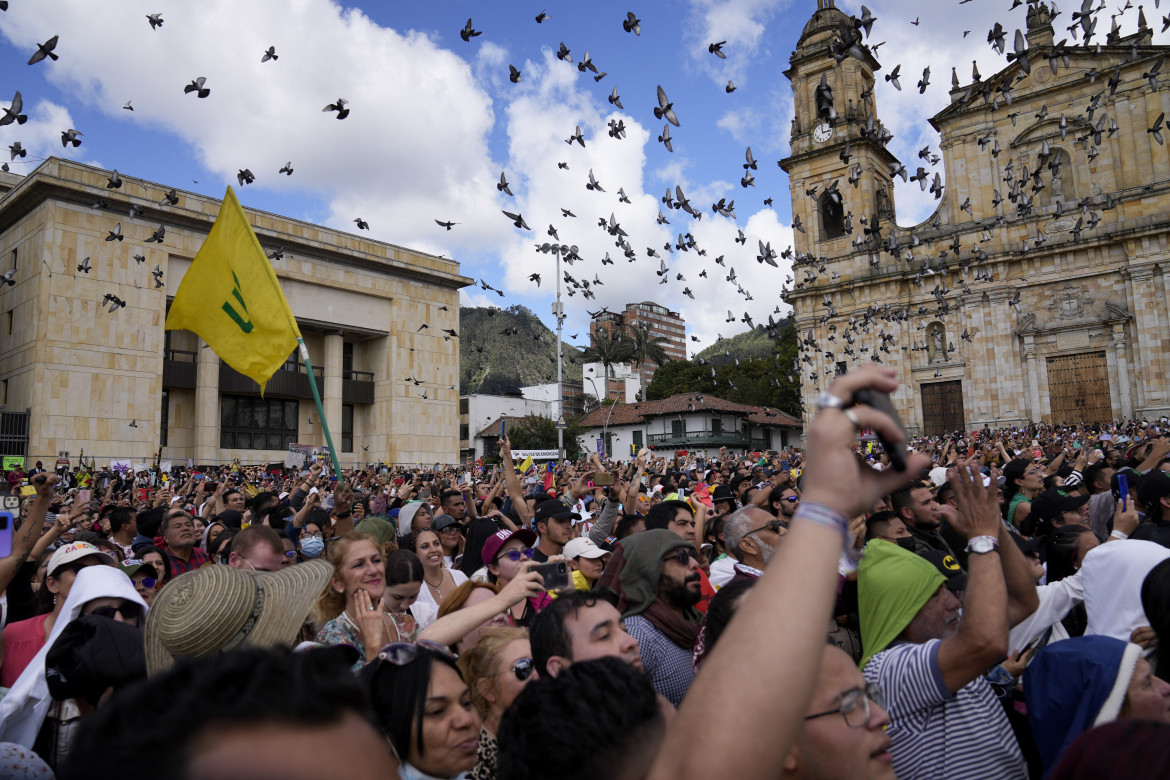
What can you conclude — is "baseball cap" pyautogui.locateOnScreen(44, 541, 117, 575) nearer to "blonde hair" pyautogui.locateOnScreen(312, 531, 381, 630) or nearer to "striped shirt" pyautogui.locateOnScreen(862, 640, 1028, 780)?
"blonde hair" pyautogui.locateOnScreen(312, 531, 381, 630)

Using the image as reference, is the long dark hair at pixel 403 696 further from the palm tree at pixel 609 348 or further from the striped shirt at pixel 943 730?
the palm tree at pixel 609 348

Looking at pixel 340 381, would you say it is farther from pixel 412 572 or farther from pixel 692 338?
pixel 412 572

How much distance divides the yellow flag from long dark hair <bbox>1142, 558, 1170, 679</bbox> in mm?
8028

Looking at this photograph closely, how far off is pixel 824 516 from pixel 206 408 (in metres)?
38.8

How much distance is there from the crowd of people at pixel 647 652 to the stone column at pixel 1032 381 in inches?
1198

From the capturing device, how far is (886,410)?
1.17 metres

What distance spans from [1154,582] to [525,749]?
2139mm

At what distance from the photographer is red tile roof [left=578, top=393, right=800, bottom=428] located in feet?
155

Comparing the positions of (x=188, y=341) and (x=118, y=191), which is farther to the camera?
(x=188, y=341)

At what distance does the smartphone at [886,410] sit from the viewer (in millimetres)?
1171

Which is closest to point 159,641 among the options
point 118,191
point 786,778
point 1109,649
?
point 786,778

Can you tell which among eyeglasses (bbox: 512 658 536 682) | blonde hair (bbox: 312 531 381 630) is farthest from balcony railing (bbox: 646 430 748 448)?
eyeglasses (bbox: 512 658 536 682)

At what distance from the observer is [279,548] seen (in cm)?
472

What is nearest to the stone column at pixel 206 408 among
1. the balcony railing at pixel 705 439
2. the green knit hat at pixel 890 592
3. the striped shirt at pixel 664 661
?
the balcony railing at pixel 705 439
